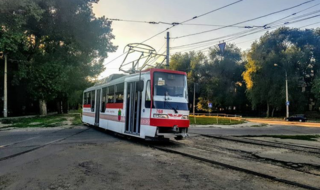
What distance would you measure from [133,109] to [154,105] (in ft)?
5.13

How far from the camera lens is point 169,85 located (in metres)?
11.0

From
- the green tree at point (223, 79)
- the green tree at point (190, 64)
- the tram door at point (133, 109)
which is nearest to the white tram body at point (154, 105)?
the tram door at point (133, 109)

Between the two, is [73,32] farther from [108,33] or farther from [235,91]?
[235,91]

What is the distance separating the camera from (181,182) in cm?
545

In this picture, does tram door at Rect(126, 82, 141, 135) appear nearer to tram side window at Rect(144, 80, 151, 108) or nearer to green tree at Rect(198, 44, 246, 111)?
tram side window at Rect(144, 80, 151, 108)

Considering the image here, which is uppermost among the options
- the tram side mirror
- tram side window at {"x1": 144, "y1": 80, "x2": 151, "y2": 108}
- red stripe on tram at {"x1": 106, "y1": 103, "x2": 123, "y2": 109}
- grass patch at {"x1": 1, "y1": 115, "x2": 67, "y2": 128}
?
the tram side mirror

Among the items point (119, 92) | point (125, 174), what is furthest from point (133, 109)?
point (125, 174)

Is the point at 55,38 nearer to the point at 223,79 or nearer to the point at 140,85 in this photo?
the point at 140,85

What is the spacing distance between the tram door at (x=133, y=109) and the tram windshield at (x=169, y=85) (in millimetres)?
1065

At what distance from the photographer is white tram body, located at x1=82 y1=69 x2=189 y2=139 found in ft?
34.0

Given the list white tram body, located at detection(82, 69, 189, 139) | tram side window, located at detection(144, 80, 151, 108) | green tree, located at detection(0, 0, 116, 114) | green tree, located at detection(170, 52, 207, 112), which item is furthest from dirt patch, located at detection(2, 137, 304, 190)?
green tree, located at detection(170, 52, 207, 112)

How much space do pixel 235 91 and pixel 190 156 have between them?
5383cm

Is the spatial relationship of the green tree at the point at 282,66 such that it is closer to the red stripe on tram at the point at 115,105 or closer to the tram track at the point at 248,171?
the red stripe on tram at the point at 115,105

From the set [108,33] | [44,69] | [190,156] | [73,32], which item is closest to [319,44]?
[108,33]
